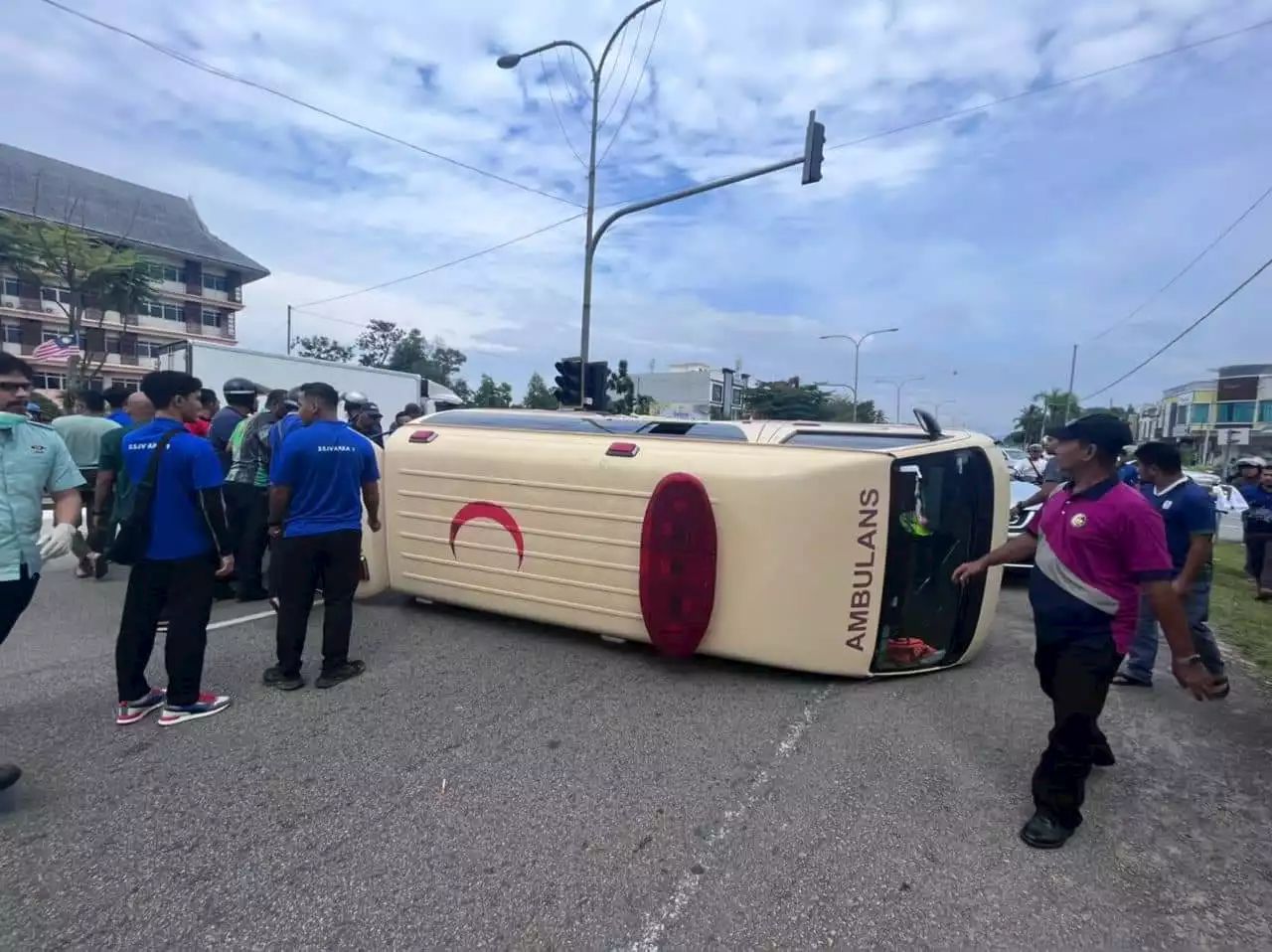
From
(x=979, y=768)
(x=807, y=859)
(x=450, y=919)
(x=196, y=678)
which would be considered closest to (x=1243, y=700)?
(x=979, y=768)

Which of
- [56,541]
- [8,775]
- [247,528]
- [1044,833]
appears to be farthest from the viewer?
[247,528]

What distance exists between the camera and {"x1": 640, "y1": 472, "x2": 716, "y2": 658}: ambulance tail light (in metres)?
4.29

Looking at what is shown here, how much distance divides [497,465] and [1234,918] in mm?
4343

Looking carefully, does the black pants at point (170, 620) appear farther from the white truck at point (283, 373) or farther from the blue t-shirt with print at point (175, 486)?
the white truck at point (283, 373)

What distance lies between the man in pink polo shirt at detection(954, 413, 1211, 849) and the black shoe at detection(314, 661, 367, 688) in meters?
3.61

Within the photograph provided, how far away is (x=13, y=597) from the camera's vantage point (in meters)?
2.94

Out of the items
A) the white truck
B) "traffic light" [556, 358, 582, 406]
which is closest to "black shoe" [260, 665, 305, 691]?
"traffic light" [556, 358, 582, 406]

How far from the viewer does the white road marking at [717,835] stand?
2268mm

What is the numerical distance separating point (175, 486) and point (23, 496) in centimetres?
63

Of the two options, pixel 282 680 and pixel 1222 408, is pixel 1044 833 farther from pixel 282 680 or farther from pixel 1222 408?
pixel 1222 408

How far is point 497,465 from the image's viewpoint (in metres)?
5.11

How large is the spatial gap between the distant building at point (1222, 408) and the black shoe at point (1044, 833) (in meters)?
51.4

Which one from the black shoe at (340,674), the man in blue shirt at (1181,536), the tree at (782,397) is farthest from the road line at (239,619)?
the tree at (782,397)

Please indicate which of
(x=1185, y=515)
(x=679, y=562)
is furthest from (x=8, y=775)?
(x=1185, y=515)
